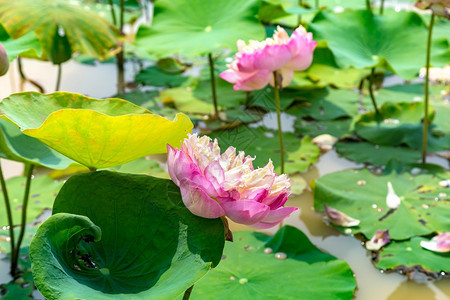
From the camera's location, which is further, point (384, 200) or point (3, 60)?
point (384, 200)

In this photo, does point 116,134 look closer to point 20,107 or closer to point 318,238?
point 20,107

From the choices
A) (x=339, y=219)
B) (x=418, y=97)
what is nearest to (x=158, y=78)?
(x=418, y=97)

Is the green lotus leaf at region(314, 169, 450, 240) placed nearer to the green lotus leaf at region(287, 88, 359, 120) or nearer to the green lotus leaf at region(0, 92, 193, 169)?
the green lotus leaf at region(287, 88, 359, 120)

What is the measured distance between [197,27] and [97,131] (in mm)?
1363

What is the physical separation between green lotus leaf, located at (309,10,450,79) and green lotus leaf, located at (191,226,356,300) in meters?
0.76

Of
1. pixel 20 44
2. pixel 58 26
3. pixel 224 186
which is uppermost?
pixel 224 186

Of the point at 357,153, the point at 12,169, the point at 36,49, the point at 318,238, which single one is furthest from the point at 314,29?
the point at 12,169

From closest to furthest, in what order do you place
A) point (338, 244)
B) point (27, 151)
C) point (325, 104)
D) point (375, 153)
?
1. point (27, 151)
2. point (338, 244)
3. point (375, 153)
4. point (325, 104)

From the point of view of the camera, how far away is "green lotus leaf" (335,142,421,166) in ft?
6.68

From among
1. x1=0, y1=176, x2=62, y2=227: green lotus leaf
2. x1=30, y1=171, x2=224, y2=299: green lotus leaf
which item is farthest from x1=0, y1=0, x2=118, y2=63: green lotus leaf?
x1=30, y1=171, x2=224, y2=299: green lotus leaf

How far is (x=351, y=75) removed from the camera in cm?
270

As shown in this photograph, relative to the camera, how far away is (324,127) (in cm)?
229

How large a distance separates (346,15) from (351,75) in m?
0.46

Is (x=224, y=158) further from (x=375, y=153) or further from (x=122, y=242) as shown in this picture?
(x=375, y=153)
